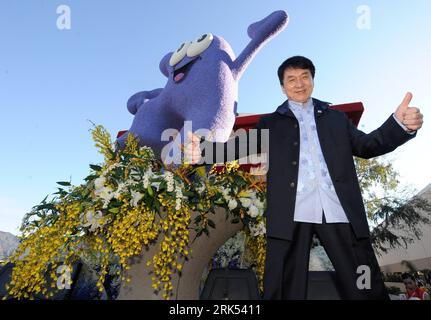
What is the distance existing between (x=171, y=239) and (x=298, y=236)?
0.66 metres

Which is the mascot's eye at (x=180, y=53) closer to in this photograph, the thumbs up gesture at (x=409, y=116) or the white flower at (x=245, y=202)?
the white flower at (x=245, y=202)

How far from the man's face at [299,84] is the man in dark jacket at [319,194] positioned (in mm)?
18

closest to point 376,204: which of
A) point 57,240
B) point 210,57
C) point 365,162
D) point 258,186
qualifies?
point 365,162

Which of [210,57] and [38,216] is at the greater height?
[210,57]

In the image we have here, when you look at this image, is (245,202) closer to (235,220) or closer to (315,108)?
(235,220)

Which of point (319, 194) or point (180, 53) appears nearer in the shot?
point (319, 194)

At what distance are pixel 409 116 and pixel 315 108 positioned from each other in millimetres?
522

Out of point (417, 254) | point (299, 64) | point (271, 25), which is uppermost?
point (271, 25)

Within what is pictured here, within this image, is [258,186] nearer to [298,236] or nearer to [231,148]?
[231,148]

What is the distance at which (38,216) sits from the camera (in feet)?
6.71

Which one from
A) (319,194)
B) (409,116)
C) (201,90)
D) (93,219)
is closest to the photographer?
(409,116)

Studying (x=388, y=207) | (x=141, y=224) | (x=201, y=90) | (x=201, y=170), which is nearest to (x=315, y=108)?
(x=201, y=170)

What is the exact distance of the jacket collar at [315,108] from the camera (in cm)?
192

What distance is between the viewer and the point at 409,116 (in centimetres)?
158
